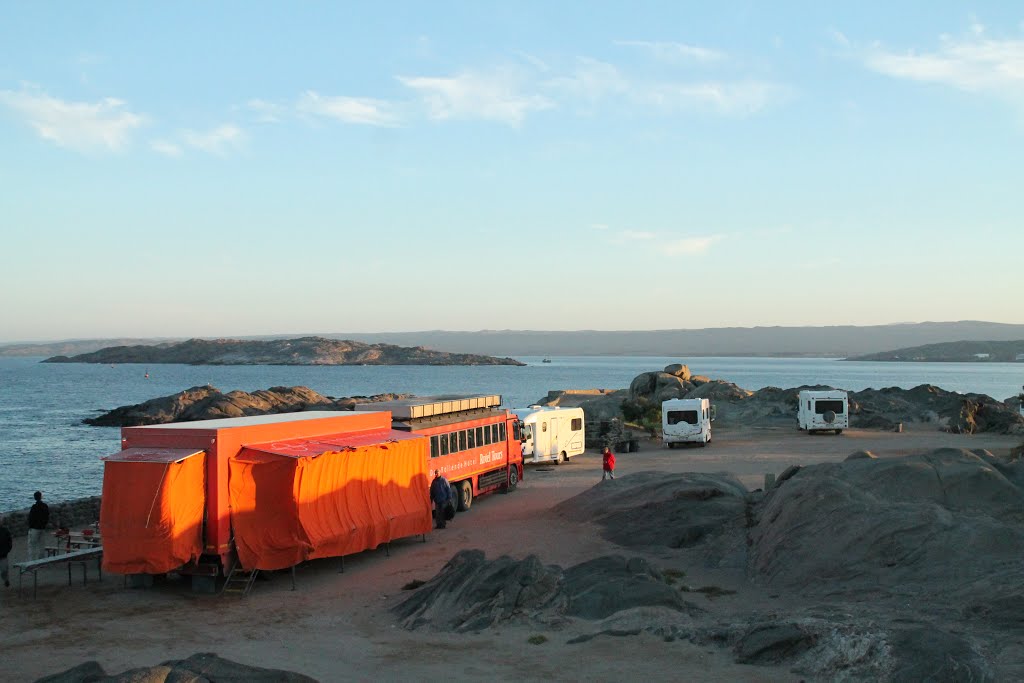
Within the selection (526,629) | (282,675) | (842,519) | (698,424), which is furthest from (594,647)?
(698,424)

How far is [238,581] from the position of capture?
16.7 metres

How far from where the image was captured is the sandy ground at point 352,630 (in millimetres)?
11406

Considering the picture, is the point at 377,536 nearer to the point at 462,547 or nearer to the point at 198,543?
the point at 462,547

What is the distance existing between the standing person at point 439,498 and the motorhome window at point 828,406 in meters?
28.7

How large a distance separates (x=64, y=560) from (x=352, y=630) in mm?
6226

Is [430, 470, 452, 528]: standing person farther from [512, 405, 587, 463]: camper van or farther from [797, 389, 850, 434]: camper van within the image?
[797, 389, 850, 434]: camper van

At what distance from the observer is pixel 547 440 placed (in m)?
36.0

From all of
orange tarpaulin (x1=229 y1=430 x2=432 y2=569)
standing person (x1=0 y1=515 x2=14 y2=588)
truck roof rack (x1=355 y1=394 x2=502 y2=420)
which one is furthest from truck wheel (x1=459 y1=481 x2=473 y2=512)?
standing person (x1=0 y1=515 x2=14 y2=588)

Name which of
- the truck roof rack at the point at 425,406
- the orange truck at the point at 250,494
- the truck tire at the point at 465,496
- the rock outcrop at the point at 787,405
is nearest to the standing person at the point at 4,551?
the orange truck at the point at 250,494

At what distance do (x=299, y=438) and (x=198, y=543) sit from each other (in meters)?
2.88

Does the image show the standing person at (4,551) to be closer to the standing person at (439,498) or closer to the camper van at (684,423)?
the standing person at (439,498)

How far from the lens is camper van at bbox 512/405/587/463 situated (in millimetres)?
34875

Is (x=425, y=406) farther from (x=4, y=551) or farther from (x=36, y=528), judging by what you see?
(x=4, y=551)

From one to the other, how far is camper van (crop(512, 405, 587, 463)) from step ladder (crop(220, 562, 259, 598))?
670 inches
